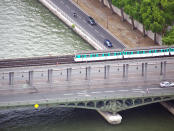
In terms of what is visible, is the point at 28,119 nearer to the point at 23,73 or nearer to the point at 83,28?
the point at 23,73

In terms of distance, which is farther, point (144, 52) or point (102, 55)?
point (144, 52)

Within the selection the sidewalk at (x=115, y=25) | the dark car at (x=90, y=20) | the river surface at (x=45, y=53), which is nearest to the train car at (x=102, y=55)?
the river surface at (x=45, y=53)

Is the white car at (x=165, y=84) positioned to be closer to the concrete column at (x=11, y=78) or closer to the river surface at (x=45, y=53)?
the river surface at (x=45, y=53)

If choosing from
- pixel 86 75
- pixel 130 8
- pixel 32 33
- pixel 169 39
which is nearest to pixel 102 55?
pixel 86 75

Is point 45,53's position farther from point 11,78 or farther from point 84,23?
point 11,78

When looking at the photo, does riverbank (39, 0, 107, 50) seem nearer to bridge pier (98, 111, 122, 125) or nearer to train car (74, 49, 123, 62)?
train car (74, 49, 123, 62)
